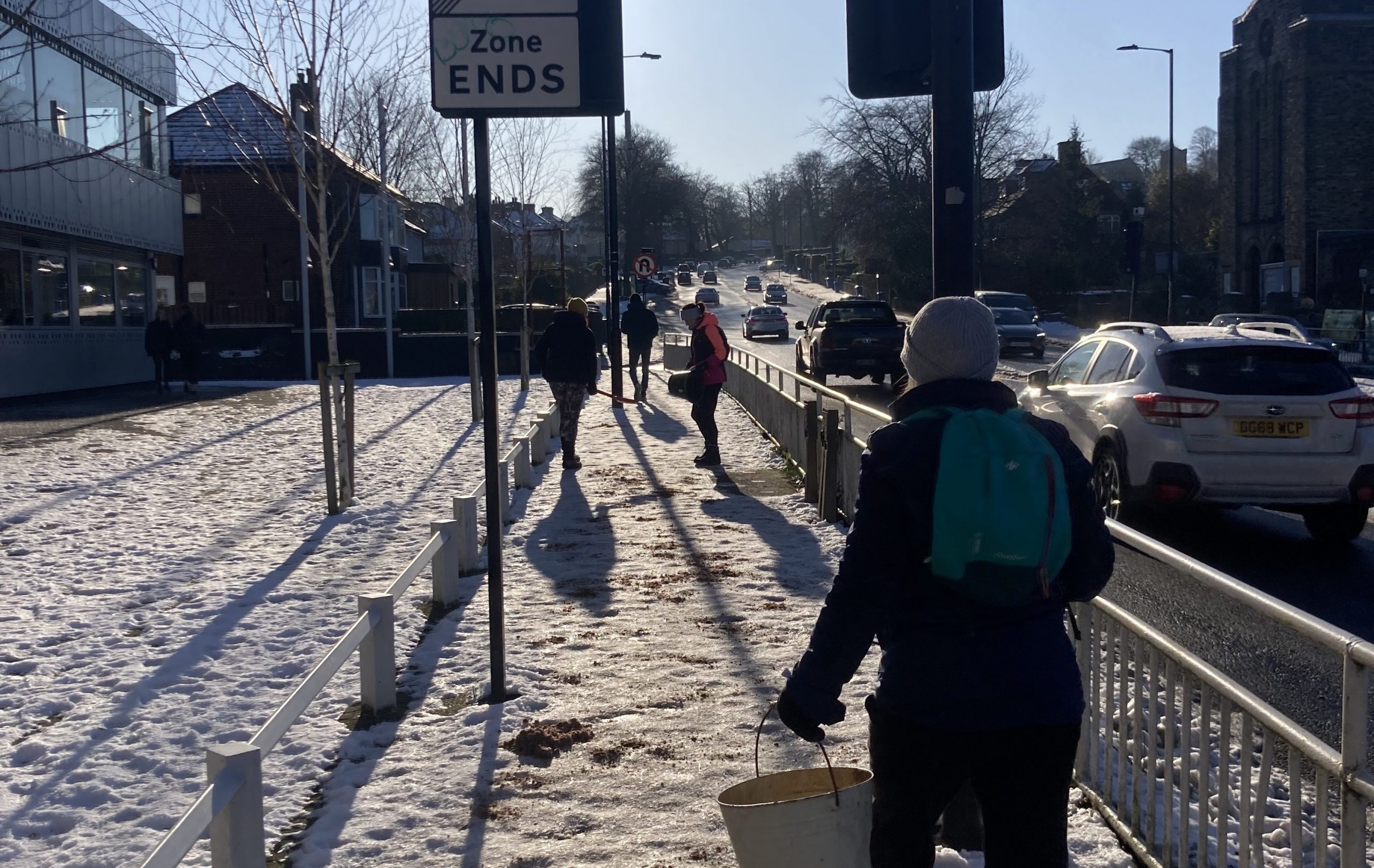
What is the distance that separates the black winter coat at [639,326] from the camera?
81.1 feet

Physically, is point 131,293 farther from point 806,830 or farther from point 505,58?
point 806,830

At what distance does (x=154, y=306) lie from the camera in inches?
1181

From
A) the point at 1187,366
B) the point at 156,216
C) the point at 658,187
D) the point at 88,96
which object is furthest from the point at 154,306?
the point at 658,187

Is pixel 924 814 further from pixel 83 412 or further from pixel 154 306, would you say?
pixel 154 306

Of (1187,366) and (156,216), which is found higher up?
(156,216)

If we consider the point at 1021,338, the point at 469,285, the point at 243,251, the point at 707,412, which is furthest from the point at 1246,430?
the point at 243,251

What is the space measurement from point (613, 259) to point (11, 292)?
10.4 m

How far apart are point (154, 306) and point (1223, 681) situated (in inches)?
1179

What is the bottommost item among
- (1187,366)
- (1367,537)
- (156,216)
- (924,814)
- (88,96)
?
(1367,537)

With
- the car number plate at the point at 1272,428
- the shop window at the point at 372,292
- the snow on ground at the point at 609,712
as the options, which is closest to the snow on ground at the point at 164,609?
the snow on ground at the point at 609,712

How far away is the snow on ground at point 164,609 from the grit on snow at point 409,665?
0.07ft

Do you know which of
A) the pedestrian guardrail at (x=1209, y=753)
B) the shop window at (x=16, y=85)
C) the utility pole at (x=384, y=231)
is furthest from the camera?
the shop window at (x=16, y=85)

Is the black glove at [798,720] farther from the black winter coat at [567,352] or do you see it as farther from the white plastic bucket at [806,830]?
the black winter coat at [567,352]

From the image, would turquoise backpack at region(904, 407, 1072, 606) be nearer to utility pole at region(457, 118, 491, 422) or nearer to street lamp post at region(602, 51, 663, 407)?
utility pole at region(457, 118, 491, 422)
